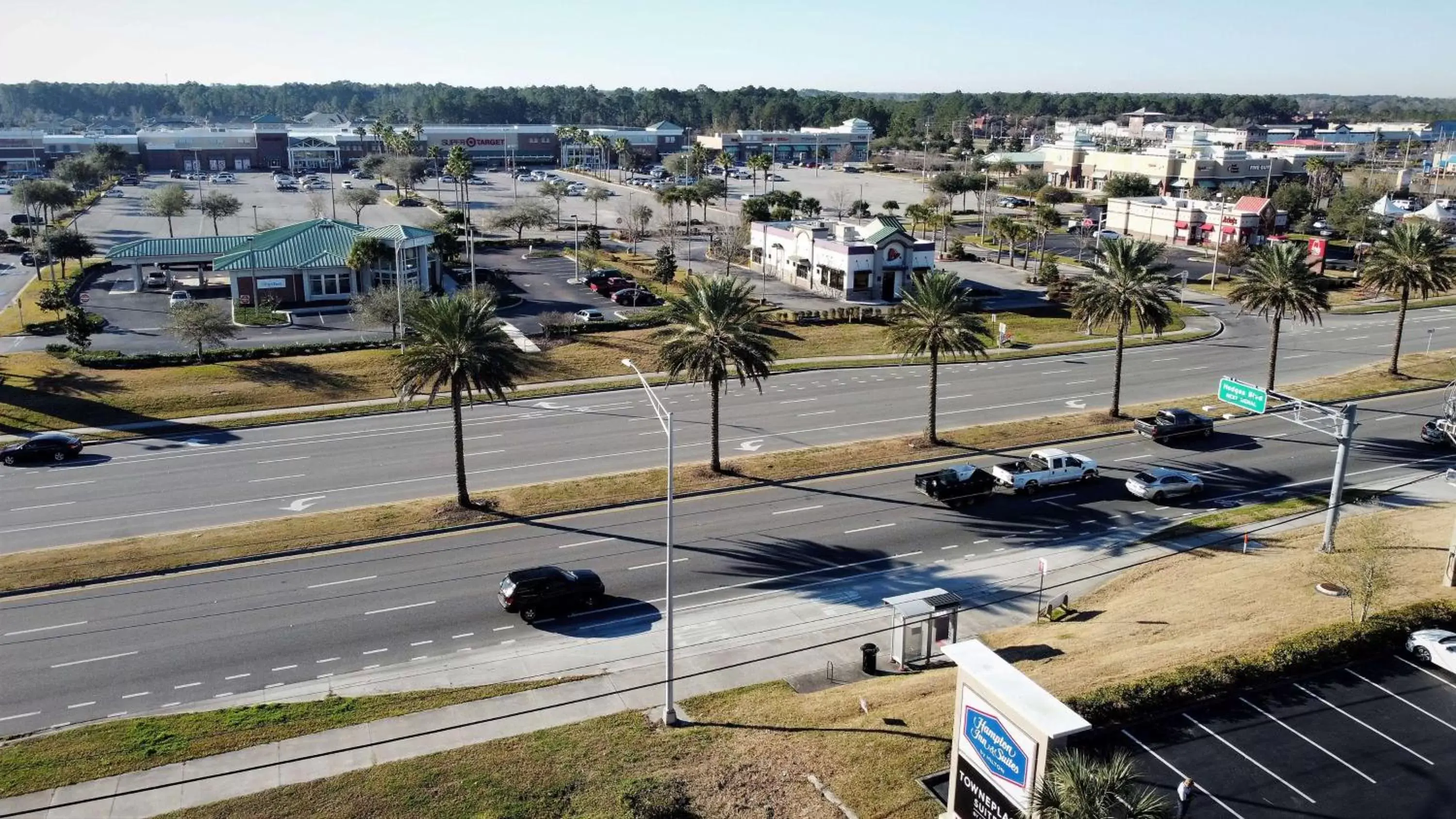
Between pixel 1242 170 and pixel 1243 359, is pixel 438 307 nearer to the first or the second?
pixel 1243 359

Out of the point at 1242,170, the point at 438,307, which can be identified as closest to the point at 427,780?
the point at 438,307

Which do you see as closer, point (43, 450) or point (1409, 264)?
point (43, 450)

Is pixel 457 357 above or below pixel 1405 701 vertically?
above

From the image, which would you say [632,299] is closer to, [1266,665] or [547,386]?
[547,386]

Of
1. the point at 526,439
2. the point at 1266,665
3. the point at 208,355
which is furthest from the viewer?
the point at 208,355

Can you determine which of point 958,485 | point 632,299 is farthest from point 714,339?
point 632,299

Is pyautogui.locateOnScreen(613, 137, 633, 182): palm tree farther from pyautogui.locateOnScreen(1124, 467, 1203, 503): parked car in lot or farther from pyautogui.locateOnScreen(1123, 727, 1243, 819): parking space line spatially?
pyautogui.locateOnScreen(1123, 727, 1243, 819): parking space line

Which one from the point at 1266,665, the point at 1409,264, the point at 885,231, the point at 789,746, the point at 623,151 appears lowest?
the point at 789,746

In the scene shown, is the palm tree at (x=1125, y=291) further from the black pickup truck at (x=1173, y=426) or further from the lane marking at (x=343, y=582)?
the lane marking at (x=343, y=582)
